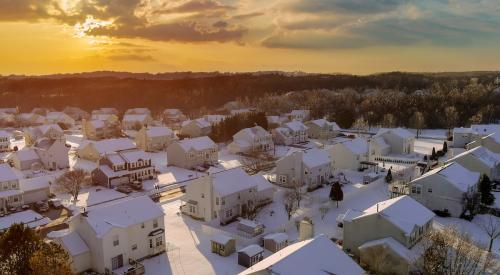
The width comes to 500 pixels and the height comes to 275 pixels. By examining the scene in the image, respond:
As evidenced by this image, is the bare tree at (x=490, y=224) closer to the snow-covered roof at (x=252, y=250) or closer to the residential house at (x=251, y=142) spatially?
the snow-covered roof at (x=252, y=250)

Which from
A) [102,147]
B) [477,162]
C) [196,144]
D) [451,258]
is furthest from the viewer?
[196,144]

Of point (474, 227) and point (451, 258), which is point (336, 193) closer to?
point (474, 227)

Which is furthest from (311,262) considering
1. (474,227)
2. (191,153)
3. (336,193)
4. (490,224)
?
(191,153)

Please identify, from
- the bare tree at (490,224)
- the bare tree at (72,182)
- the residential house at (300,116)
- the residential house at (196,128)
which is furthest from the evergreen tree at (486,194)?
the residential house at (300,116)

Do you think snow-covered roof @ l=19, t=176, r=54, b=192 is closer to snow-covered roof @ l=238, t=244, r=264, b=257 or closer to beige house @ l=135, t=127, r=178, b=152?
snow-covered roof @ l=238, t=244, r=264, b=257

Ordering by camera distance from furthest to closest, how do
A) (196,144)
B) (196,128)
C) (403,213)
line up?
(196,128) < (196,144) < (403,213)
